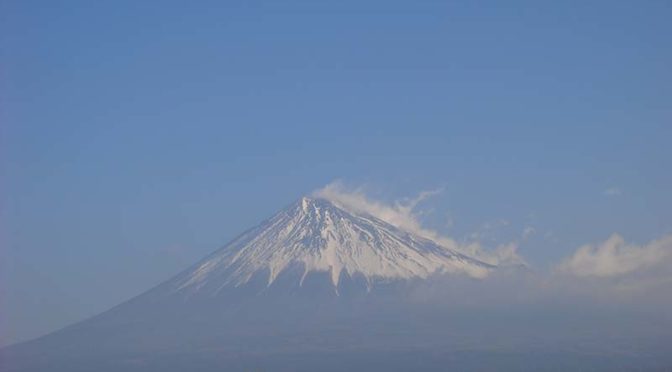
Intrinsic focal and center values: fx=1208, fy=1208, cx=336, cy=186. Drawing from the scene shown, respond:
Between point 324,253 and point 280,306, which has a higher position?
point 324,253

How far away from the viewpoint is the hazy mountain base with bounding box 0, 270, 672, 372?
4373 inches

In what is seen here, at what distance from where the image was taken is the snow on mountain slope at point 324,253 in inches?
5930

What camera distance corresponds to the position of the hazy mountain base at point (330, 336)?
111062mm

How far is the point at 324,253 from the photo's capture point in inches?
5999

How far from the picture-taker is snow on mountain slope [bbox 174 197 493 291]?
5930 inches

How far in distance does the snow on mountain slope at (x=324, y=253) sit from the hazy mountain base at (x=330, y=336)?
105 inches

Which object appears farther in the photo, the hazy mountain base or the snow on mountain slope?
the snow on mountain slope

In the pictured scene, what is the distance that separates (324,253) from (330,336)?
28168mm

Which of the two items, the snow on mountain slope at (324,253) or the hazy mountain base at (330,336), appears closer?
the hazy mountain base at (330,336)

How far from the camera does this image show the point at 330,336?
125 metres

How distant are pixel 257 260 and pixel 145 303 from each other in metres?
15.0

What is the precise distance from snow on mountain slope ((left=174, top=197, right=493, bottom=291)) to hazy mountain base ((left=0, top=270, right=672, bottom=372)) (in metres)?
2.66

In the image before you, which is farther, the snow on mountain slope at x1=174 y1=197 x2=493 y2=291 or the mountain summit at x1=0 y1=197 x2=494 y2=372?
the snow on mountain slope at x1=174 y1=197 x2=493 y2=291

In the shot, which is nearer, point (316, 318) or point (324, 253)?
point (316, 318)
